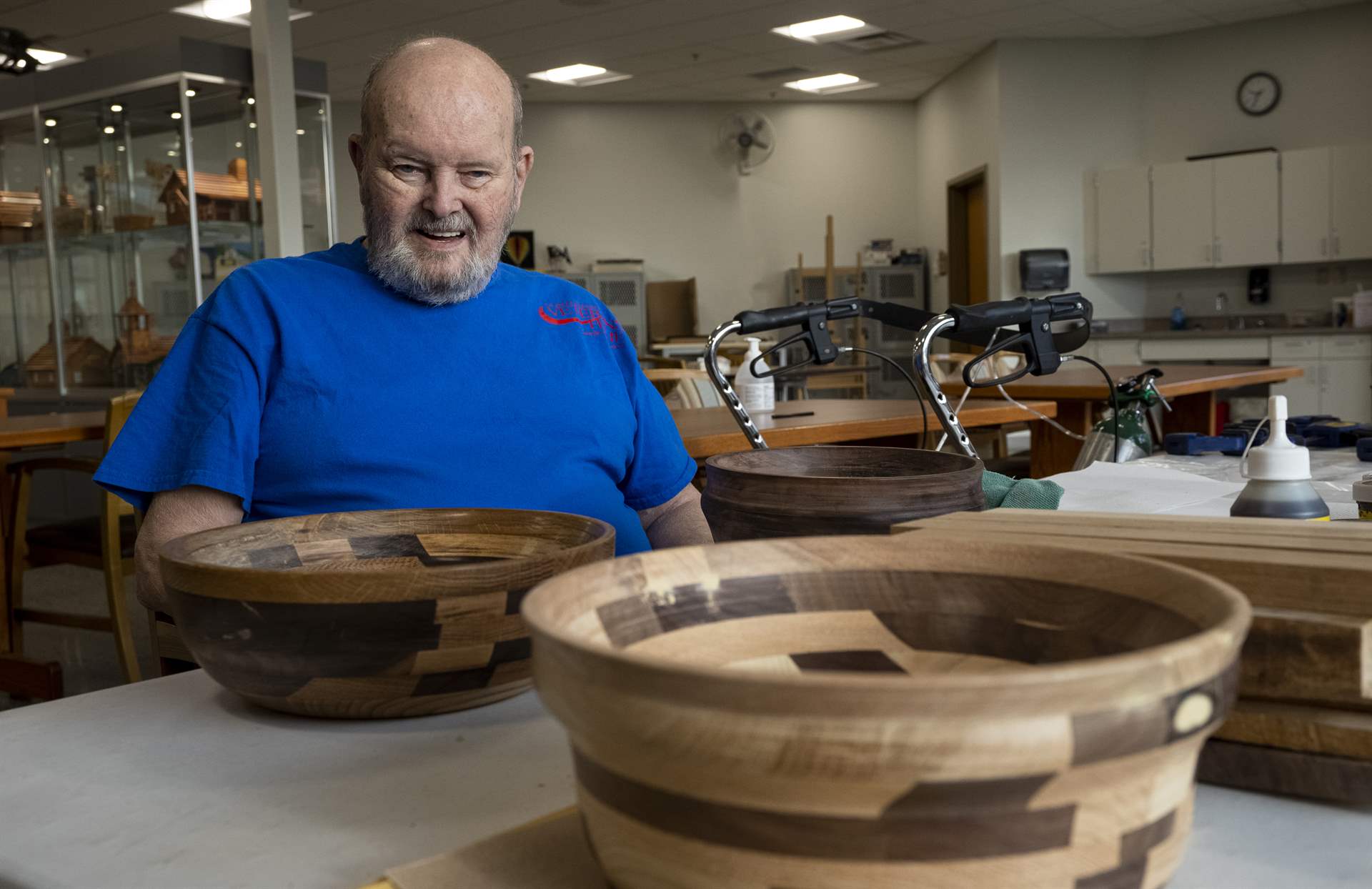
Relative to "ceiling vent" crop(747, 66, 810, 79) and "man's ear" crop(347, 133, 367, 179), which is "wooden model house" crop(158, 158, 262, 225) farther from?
"ceiling vent" crop(747, 66, 810, 79)

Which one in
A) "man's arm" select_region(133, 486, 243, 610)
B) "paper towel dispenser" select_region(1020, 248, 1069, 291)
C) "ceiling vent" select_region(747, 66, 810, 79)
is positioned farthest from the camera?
"ceiling vent" select_region(747, 66, 810, 79)

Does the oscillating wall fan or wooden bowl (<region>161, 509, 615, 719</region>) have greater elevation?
the oscillating wall fan

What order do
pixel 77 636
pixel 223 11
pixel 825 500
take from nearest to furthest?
pixel 825 500, pixel 77 636, pixel 223 11

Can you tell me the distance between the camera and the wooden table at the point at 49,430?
10.7 feet

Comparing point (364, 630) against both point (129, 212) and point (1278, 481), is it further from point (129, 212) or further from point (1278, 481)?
point (129, 212)

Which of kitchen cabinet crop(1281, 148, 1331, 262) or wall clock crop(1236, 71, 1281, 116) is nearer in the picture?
kitchen cabinet crop(1281, 148, 1331, 262)

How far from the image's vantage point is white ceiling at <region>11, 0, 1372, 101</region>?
719cm

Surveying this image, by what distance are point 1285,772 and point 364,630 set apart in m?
0.45

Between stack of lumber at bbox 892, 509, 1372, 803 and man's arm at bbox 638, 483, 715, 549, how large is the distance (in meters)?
0.95

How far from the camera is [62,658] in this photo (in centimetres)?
363

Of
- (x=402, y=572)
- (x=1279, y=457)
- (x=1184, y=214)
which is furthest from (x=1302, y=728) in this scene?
(x=1184, y=214)

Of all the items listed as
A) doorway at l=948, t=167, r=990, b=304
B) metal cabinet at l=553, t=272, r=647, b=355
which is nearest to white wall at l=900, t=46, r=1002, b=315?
doorway at l=948, t=167, r=990, b=304

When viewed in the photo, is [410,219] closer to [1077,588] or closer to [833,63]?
[1077,588]

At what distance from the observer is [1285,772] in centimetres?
52
